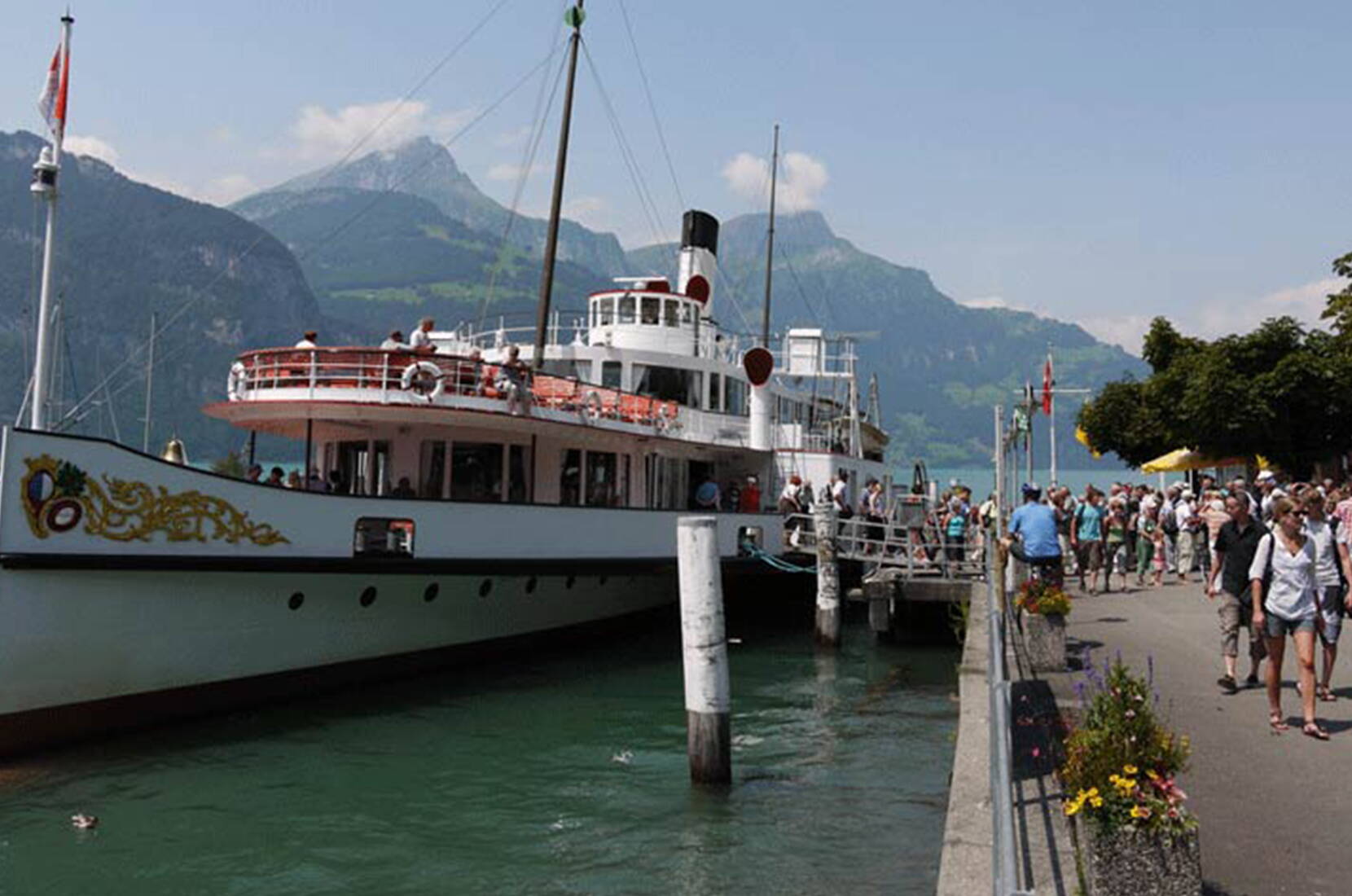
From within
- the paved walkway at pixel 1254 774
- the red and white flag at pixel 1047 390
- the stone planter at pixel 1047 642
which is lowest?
the paved walkway at pixel 1254 774

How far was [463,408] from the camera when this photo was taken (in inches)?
600

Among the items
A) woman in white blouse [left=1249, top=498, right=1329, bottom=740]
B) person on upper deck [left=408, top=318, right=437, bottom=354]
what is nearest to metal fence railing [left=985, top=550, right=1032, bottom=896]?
woman in white blouse [left=1249, top=498, right=1329, bottom=740]

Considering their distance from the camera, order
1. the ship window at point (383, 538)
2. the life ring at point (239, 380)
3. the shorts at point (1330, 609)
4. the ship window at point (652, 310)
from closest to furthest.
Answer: the shorts at point (1330, 609) → the ship window at point (383, 538) → the life ring at point (239, 380) → the ship window at point (652, 310)

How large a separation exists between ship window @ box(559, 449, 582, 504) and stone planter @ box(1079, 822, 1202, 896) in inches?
553

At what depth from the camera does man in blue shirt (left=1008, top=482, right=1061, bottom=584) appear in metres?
13.9

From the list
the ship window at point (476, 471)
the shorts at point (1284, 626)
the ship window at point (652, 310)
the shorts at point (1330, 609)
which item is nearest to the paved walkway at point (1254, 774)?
the shorts at point (1330, 609)

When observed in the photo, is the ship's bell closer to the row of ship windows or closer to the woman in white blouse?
the row of ship windows

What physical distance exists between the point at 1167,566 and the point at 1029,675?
16.3 m

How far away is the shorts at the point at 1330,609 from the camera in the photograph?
9758 millimetres

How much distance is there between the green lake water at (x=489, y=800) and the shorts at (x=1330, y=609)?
3.67 m

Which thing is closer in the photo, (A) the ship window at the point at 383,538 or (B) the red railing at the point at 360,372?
(A) the ship window at the point at 383,538

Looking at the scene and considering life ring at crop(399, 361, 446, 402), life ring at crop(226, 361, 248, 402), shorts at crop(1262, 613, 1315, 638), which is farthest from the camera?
life ring at crop(226, 361, 248, 402)

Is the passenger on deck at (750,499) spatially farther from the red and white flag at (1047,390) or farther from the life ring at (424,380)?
the red and white flag at (1047,390)

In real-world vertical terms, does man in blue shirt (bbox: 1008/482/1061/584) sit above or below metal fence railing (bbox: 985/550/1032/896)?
above
